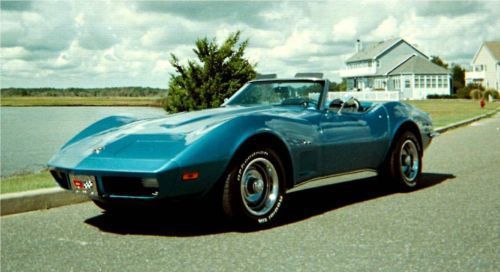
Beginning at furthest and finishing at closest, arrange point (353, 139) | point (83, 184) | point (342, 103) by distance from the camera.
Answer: point (342, 103), point (353, 139), point (83, 184)

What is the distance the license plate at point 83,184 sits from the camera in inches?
179

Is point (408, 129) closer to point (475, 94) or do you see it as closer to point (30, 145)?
point (30, 145)

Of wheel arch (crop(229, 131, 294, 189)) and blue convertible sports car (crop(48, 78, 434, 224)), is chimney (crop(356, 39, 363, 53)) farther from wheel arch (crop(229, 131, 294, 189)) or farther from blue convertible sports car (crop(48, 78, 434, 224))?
wheel arch (crop(229, 131, 294, 189))

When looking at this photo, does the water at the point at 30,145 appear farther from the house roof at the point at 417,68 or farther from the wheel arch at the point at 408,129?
the house roof at the point at 417,68

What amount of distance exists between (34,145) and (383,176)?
52.2ft

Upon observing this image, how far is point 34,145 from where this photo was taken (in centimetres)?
1991

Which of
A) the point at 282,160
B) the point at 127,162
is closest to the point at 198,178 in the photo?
the point at 127,162

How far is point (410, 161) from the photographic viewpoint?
6844mm

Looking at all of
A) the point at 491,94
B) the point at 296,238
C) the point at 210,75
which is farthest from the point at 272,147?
the point at 491,94

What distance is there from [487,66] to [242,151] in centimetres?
9184

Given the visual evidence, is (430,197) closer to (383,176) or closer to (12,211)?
(383,176)

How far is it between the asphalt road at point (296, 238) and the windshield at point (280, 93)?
1.04m

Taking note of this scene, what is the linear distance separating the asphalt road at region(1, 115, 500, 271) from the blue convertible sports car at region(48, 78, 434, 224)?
1.02ft

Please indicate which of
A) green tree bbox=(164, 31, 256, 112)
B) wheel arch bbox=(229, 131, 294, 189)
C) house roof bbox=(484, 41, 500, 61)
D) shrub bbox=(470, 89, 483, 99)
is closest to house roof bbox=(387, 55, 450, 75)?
shrub bbox=(470, 89, 483, 99)
